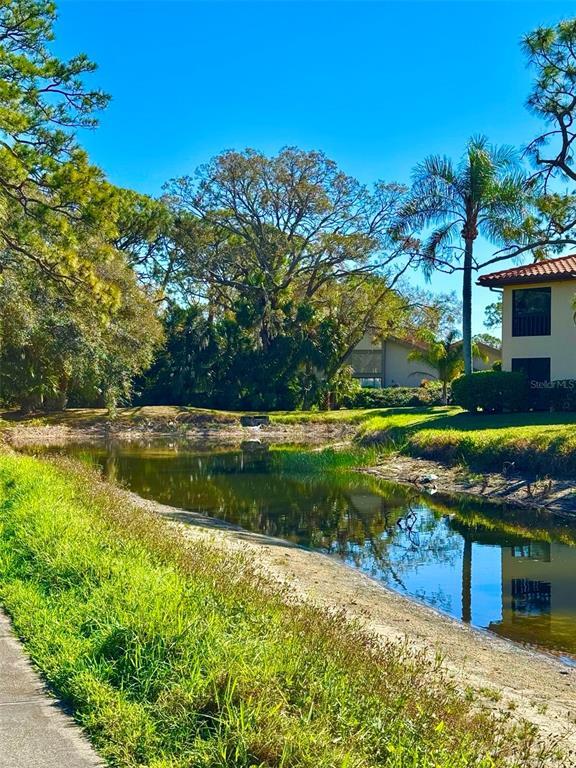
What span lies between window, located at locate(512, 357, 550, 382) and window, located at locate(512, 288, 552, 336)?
3.45 ft

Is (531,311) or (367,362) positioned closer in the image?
(531,311)

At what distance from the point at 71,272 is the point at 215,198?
30690 millimetres

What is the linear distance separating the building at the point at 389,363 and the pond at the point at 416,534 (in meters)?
34.7

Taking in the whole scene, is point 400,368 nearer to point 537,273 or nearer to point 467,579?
point 537,273

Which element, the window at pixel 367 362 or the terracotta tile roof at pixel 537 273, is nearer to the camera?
the terracotta tile roof at pixel 537 273

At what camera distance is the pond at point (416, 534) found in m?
11.7

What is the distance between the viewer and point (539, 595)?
1227cm

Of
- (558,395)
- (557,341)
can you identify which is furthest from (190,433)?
(558,395)

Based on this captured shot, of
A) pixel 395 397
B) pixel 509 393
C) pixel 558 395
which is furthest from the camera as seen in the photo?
pixel 395 397

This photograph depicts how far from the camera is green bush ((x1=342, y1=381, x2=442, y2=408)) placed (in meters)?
50.2

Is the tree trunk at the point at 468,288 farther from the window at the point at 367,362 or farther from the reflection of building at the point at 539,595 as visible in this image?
the window at the point at 367,362

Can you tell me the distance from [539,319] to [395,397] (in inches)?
750

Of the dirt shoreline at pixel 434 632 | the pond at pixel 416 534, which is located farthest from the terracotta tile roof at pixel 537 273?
the dirt shoreline at pixel 434 632

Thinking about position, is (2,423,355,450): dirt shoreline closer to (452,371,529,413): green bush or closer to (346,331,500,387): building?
(452,371,529,413): green bush
